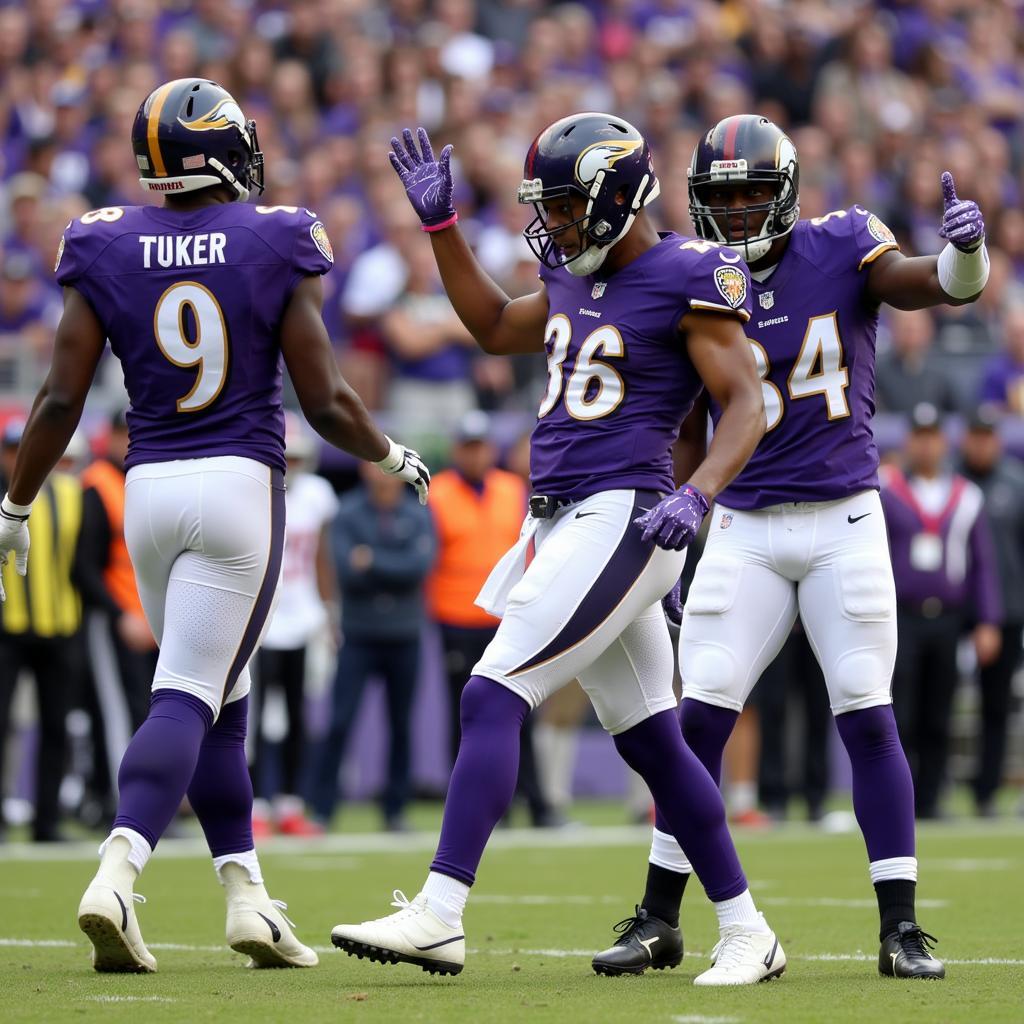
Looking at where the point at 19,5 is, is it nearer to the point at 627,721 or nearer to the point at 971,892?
the point at 971,892

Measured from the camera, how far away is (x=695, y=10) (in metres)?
18.7

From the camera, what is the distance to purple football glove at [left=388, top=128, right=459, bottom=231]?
5500 millimetres

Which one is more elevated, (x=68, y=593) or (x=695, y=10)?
(x=695, y=10)

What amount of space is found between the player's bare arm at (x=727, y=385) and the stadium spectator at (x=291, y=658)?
6503 mm

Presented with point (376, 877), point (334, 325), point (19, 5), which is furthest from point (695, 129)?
point (376, 877)

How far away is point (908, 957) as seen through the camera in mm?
5090

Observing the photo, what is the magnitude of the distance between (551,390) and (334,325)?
867cm

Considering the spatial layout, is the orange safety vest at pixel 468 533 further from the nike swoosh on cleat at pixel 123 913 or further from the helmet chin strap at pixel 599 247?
the nike swoosh on cleat at pixel 123 913

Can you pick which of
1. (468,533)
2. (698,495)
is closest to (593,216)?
(698,495)

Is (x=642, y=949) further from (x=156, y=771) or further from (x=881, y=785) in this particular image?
(x=156, y=771)

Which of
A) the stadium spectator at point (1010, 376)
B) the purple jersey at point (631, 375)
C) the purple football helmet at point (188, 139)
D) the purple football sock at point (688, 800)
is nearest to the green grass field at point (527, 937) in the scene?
the purple football sock at point (688, 800)

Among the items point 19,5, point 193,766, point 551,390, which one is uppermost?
point 19,5

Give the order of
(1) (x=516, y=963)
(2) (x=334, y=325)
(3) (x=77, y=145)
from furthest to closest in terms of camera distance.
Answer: (3) (x=77, y=145) < (2) (x=334, y=325) < (1) (x=516, y=963)

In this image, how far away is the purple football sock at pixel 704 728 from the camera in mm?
5492
